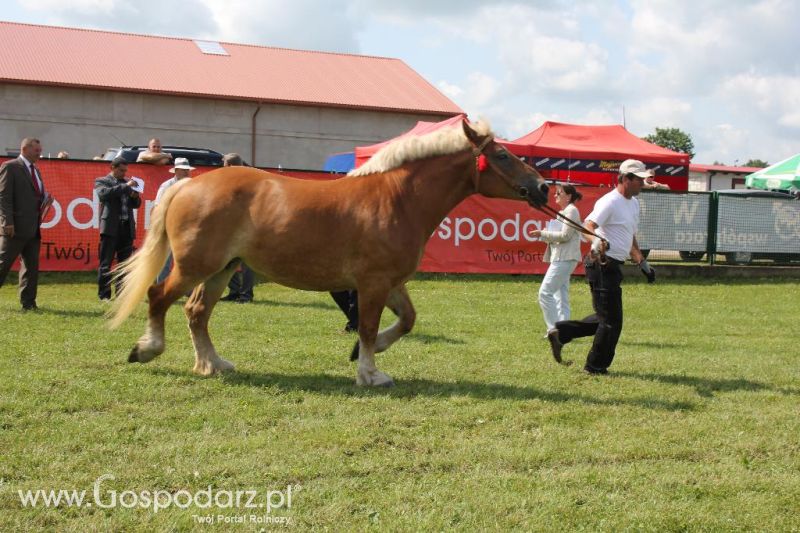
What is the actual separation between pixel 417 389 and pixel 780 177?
23.7 meters

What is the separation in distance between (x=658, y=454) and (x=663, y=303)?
9.49 metres

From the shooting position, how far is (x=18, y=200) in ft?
35.5

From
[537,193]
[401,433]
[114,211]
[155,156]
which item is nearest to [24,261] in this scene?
[114,211]

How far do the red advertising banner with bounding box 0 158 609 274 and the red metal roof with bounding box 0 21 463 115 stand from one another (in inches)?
843

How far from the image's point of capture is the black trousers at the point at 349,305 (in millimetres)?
9834

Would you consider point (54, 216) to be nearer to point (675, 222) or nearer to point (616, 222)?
point (616, 222)

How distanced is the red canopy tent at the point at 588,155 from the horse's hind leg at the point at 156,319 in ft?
47.9

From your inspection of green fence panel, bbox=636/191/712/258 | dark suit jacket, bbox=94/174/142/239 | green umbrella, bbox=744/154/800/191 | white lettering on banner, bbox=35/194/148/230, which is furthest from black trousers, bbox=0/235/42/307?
green umbrella, bbox=744/154/800/191

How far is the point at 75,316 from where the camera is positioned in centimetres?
1055

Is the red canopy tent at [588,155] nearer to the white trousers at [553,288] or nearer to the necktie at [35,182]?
the white trousers at [553,288]

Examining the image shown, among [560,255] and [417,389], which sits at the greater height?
[560,255]

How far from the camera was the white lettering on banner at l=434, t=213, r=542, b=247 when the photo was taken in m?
16.5

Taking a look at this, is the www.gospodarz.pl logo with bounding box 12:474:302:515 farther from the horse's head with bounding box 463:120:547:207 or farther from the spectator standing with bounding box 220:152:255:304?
the spectator standing with bounding box 220:152:255:304

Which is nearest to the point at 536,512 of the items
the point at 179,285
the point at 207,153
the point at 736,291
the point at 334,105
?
the point at 179,285
